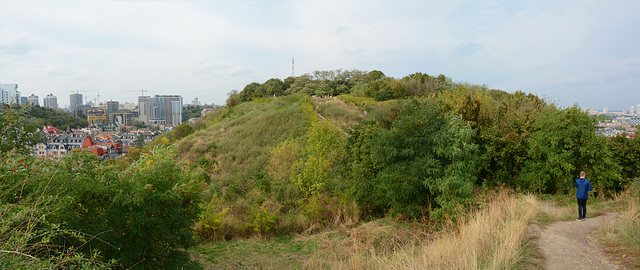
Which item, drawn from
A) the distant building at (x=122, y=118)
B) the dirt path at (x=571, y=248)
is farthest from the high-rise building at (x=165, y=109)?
the dirt path at (x=571, y=248)

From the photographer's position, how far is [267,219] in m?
9.80

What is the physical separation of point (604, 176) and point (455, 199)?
19.2ft

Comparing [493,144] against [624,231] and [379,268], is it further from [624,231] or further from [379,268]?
[379,268]

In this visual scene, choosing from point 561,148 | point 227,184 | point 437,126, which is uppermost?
point 437,126

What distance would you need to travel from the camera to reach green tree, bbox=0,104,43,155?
20.6 feet

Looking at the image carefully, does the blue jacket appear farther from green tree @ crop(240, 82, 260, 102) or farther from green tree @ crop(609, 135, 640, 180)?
green tree @ crop(240, 82, 260, 102)

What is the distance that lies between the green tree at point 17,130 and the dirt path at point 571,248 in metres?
9.48

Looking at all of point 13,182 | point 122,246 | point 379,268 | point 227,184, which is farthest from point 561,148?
point 227,184

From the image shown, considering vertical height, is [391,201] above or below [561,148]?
below

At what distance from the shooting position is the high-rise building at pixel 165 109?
134363 millimetres

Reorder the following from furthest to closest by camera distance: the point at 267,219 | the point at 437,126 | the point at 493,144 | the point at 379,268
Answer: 1. the point at 493,144
2. the point at 267,219
3. the point at 437,126
4. the point at 379,268

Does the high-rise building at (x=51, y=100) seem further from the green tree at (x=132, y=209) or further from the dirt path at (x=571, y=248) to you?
the dirt path at (x=571, y=248)

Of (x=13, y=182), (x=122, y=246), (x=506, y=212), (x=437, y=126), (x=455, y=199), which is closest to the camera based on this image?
(x=13, y=182)

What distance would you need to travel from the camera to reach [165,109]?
144 metres
